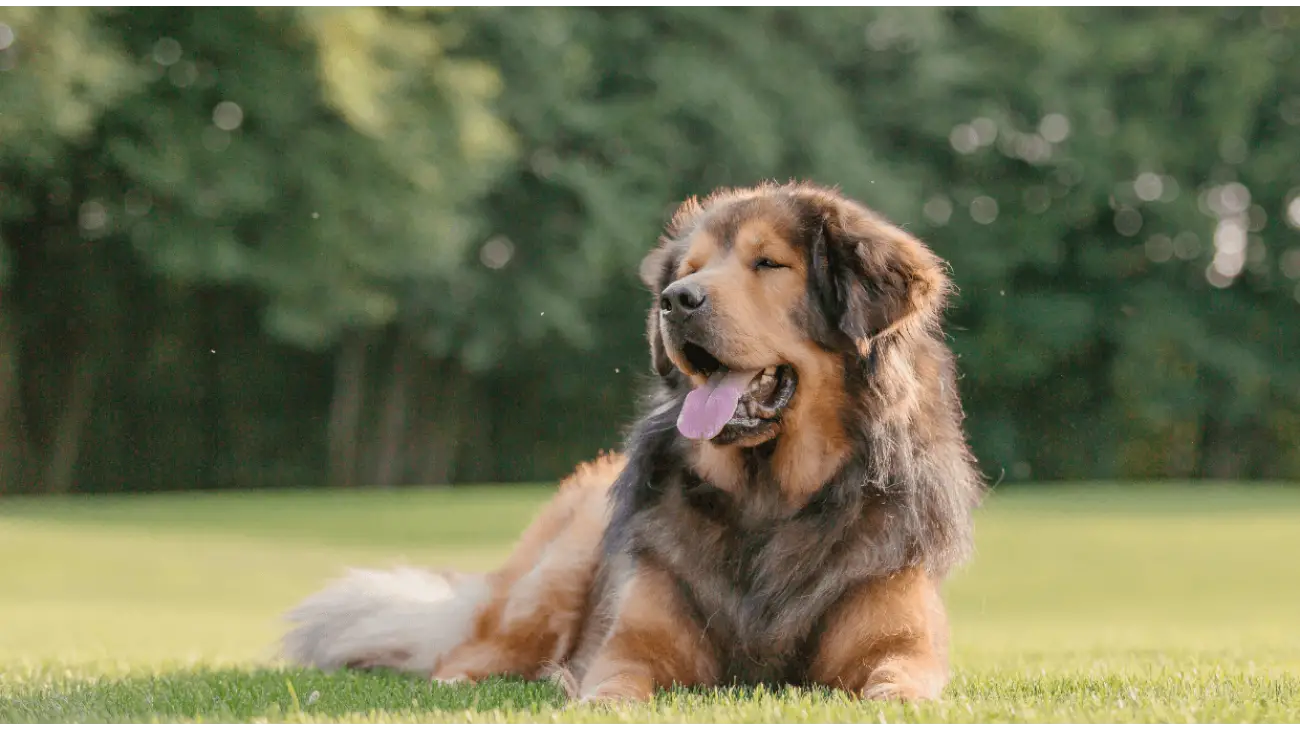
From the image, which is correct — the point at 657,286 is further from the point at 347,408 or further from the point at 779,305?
the point at 347,408

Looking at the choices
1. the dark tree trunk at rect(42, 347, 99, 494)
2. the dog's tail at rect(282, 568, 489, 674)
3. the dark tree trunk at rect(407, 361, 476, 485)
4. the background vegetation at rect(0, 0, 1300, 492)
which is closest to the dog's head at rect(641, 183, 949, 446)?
the dog's tail at rect(282, 568, 489, 674)

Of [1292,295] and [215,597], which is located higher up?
[1292,295]

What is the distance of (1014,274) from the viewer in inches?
1275

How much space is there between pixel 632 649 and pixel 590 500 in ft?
4.35

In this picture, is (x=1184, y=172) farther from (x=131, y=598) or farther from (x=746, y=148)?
(x=131, y=598)

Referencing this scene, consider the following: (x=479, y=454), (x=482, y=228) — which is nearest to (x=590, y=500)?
(x=482, y=228)

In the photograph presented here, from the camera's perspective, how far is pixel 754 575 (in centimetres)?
467

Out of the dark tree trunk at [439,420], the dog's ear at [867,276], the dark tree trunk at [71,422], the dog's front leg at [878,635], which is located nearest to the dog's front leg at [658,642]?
the dog's front leg at [878,635]

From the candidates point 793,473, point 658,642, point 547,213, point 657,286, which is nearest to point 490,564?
point 657,286

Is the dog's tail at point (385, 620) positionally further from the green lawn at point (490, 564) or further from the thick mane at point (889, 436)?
the thick mane at point (889, 436)

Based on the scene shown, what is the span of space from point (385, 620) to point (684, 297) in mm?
2377

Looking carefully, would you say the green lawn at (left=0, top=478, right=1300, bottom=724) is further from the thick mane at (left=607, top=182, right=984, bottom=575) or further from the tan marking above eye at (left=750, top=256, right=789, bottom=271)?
the tan marking above eye at (left=750, top=256, right=789, bottom=271)

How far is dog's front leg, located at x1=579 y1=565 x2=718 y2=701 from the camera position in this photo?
4.62 meters

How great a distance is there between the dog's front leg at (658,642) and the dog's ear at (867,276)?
111cm
